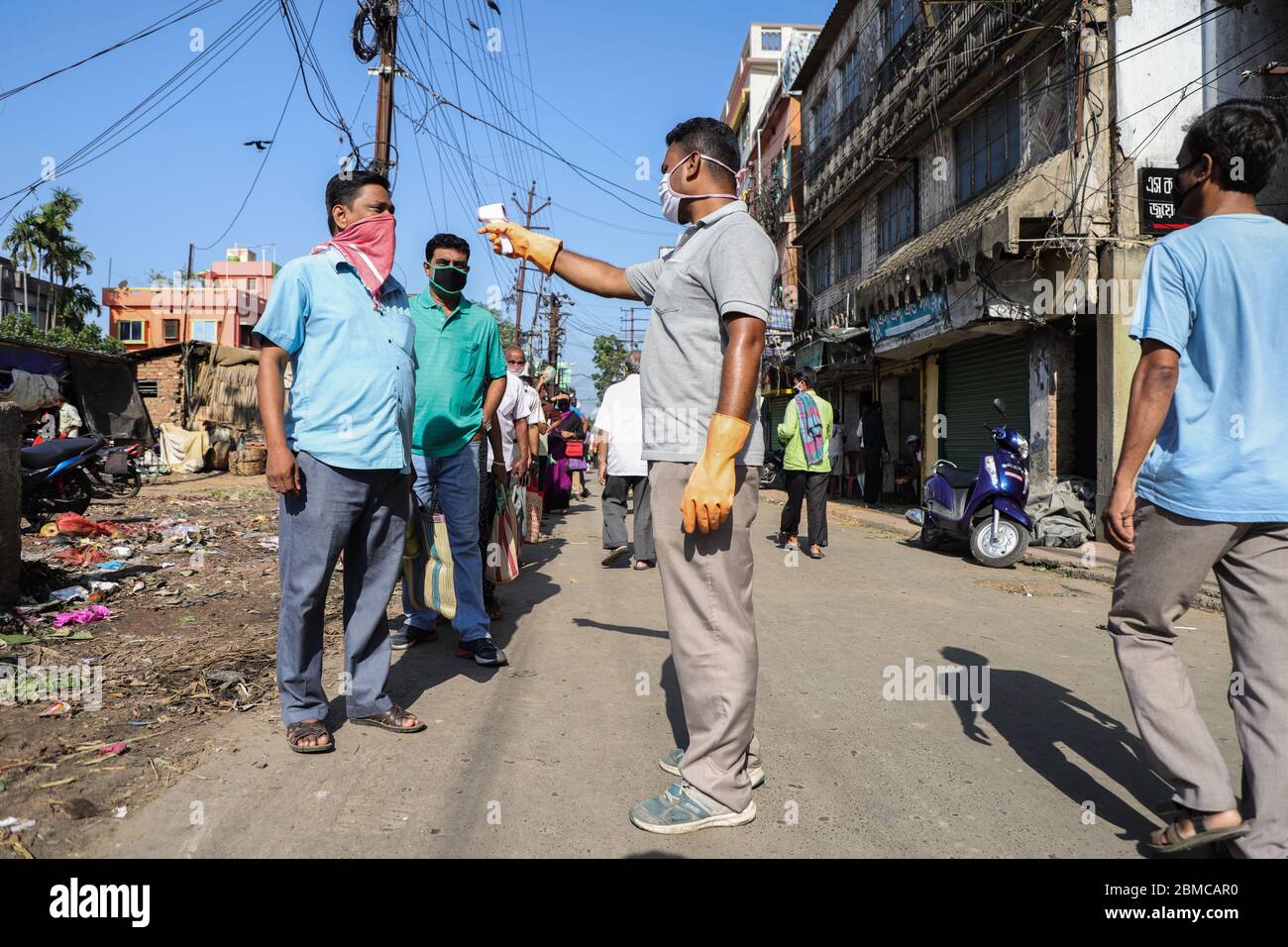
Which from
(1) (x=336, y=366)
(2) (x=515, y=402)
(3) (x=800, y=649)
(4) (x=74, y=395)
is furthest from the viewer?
(4) (x=74, y=395)

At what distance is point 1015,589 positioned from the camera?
7.07 meters

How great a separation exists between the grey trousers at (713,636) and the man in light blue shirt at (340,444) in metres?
1.27

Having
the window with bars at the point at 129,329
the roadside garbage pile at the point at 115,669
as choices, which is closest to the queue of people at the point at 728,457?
the roadside garbage pile at the point at 115,669

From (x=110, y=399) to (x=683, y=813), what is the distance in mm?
19915

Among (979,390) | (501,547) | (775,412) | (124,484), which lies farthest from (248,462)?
(775,412)

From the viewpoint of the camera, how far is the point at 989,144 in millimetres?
13078

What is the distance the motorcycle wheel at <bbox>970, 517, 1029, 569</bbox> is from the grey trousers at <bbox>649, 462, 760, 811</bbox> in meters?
6.58

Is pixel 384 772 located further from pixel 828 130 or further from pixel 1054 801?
pixel 828 130

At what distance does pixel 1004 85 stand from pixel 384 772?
43.9 feet

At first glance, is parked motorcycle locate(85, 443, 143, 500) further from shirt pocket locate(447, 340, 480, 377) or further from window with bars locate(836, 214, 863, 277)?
window with bars locate(836, 214, 863, 277)

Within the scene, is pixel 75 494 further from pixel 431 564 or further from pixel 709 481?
pixel 709 481

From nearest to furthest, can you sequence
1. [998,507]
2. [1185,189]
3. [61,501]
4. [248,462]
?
[1185,189], [998,507], [61,501], [248,462]

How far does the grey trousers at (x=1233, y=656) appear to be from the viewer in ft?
7.20
